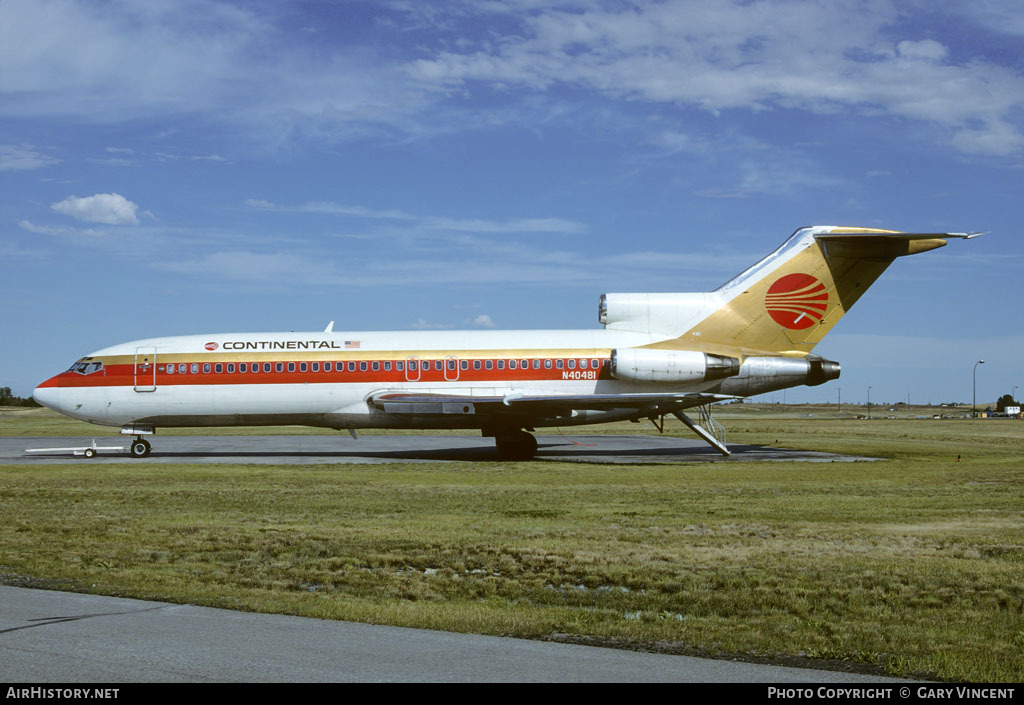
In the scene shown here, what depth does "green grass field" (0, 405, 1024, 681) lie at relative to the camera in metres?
8.36

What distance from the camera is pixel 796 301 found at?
32500 mm

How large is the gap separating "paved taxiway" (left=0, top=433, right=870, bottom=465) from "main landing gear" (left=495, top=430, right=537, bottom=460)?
0.47m

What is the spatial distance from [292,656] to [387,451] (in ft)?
95.9

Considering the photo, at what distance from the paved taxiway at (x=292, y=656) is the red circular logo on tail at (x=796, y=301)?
2656cm

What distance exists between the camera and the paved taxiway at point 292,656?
665 cm

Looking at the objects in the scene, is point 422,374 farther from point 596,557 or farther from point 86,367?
point 596,557

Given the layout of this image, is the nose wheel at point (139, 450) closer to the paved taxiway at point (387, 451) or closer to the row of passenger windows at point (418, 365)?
the paved taxiway at point (387, 451)

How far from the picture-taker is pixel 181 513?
16.8 metres

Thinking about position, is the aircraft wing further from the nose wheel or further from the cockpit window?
the cockpit window

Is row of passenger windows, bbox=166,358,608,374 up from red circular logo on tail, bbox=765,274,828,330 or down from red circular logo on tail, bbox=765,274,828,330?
down

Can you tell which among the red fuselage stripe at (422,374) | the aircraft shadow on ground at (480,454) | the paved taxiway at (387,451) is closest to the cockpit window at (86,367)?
the paved taxiway at (387,451)

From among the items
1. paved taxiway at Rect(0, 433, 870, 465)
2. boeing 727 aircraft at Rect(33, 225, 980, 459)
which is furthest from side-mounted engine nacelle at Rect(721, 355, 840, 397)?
paved taxiway at Rect(0, 433, 870, 465)

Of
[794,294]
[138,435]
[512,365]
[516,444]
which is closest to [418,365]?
[512,365]

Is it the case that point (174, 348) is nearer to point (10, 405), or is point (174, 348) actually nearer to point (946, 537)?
point (946, 537)
